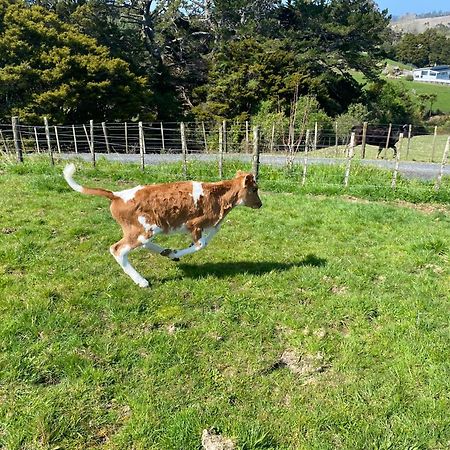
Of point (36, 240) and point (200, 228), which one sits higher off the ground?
point (200, 228)

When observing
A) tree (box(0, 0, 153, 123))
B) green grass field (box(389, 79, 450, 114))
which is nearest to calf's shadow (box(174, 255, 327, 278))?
tree (box(0, 0, 153, 123))

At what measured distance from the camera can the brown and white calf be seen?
205 inches

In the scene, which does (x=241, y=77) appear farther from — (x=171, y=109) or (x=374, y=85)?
(x=374, y=85)

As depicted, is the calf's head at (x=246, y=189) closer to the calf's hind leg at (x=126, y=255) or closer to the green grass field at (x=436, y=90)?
the calf's hind leg at (x=126, y=255)

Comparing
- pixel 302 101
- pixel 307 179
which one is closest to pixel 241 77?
pixel 302 101

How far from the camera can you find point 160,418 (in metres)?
3.37

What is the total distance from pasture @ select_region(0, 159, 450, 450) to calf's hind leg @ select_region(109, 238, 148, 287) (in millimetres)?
134

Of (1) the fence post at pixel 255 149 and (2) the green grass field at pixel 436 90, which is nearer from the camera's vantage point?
(1) the fence post at pixel 255 149

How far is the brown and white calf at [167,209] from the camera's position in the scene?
5199mm

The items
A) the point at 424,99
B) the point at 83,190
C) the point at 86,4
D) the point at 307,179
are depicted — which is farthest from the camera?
the point at 424,99

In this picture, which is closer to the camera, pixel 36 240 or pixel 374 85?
pixel 36 240

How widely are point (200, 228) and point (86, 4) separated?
37762 millimetres

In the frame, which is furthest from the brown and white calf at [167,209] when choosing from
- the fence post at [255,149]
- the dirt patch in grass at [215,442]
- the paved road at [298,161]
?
the paved road at [298,161]

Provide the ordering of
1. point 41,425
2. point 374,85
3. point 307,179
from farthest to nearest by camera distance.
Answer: point 374,85, point 307,179, point 41,425
